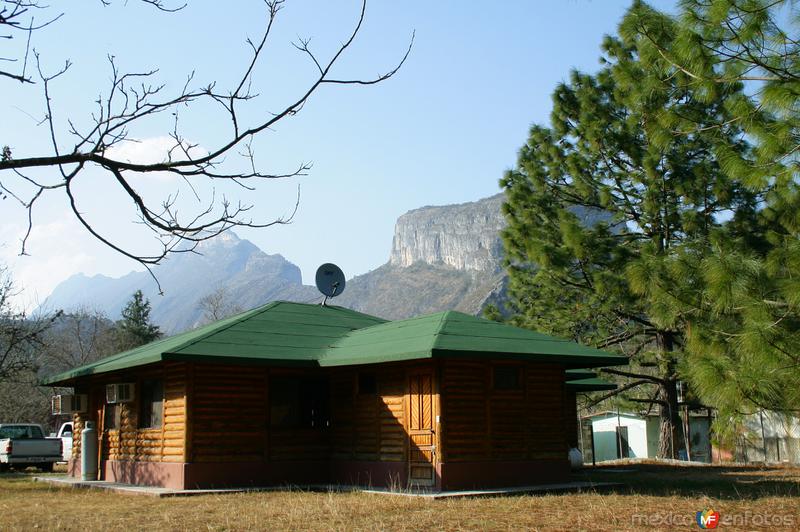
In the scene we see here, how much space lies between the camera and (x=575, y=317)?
2367cm

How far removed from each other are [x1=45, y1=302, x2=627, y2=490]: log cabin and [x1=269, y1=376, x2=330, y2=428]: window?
2 centimetres

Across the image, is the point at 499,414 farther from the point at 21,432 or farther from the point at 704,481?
the point at 21,432

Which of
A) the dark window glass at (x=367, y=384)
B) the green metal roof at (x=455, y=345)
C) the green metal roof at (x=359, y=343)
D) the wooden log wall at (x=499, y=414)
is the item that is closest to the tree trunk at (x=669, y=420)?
the green metal roof at (x=455, y=345)

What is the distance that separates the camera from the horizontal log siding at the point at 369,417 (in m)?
15.1

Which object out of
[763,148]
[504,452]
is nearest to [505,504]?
[504,452]

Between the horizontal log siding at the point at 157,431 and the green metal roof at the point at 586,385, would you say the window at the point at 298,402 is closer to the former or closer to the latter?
the horizontal log siding at the point at 157,431

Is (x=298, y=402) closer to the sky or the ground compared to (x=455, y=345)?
closer to the ground

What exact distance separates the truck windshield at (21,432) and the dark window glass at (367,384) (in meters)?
16.5

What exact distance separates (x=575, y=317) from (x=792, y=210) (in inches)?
496

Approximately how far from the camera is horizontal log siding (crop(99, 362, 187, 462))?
15.4m

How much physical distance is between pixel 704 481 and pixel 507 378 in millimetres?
4864

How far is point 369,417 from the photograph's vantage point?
15758 mm

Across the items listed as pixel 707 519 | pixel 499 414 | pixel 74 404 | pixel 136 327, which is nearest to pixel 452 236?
pixel 136 327

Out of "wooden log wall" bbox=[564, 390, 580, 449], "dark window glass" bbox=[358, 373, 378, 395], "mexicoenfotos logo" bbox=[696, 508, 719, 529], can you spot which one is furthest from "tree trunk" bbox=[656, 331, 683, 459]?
"mexicoenfotos logo" bbox=[696, 508, 719, 529]
